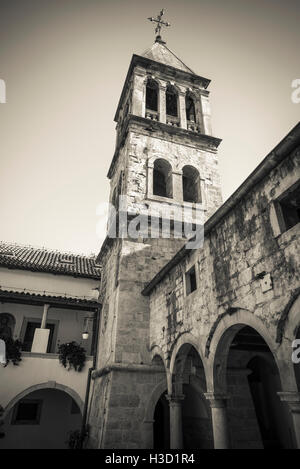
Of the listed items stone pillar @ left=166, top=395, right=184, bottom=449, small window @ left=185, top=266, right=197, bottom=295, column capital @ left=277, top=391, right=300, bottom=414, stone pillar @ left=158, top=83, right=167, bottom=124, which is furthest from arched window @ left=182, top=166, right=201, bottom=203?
column capital @ left=277, top=391, right=300, bottom=414

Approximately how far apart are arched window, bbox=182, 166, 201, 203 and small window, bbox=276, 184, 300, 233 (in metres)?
8.30

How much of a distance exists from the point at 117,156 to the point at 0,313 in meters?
9.55

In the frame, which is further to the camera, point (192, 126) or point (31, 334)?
point (192, 126)

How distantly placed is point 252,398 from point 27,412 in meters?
9.61

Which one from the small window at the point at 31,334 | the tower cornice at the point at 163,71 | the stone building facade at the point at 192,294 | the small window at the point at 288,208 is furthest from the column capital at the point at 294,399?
the tower cornice at the point at 163,71

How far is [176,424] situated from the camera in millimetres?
7316

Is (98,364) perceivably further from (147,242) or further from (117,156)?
(117,156)

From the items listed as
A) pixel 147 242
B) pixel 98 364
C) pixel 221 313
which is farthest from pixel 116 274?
pixel 221 313

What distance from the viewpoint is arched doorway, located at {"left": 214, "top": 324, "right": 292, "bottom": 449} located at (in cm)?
779

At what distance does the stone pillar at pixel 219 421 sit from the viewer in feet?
17.8

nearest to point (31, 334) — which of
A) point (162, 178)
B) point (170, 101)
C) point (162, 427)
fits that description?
point (162, 427)

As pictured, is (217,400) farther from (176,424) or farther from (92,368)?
(92,368)

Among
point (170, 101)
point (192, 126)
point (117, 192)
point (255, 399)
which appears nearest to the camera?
point (255, 399)
